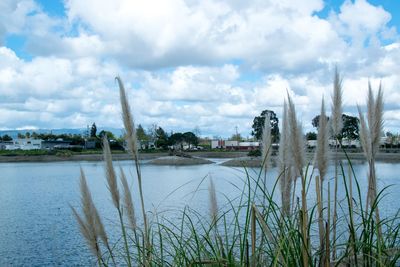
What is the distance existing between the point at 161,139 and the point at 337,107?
11490 cm

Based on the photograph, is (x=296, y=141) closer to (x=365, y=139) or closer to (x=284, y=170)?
(x=284, y=170)

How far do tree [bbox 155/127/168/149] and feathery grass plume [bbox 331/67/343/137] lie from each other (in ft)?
357

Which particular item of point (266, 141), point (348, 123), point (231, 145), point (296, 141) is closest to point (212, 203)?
point (266, 141)

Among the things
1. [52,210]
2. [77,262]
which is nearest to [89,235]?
[77,262]

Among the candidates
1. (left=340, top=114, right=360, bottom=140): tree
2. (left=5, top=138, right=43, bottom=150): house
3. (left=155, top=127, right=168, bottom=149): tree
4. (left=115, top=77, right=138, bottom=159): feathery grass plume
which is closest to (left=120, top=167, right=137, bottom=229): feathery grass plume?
(left=115, top=77, right=138, bottom=159): feathery grass plume

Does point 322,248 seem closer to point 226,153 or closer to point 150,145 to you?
point 226,153

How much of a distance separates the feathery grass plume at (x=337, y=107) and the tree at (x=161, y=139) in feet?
357

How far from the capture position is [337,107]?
290cm

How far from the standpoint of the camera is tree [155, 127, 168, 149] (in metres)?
113

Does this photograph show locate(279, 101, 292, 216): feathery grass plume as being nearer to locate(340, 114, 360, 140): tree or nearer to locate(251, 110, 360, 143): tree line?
Result: locate(251, 110, 360, 143): tree line

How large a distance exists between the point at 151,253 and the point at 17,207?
2537cm

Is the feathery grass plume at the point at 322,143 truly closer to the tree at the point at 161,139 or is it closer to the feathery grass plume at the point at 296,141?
the feathery grass plume at the point at 296,141

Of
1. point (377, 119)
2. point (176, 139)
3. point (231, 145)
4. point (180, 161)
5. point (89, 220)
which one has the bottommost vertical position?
point (180, 161)

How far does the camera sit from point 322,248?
2.36m
